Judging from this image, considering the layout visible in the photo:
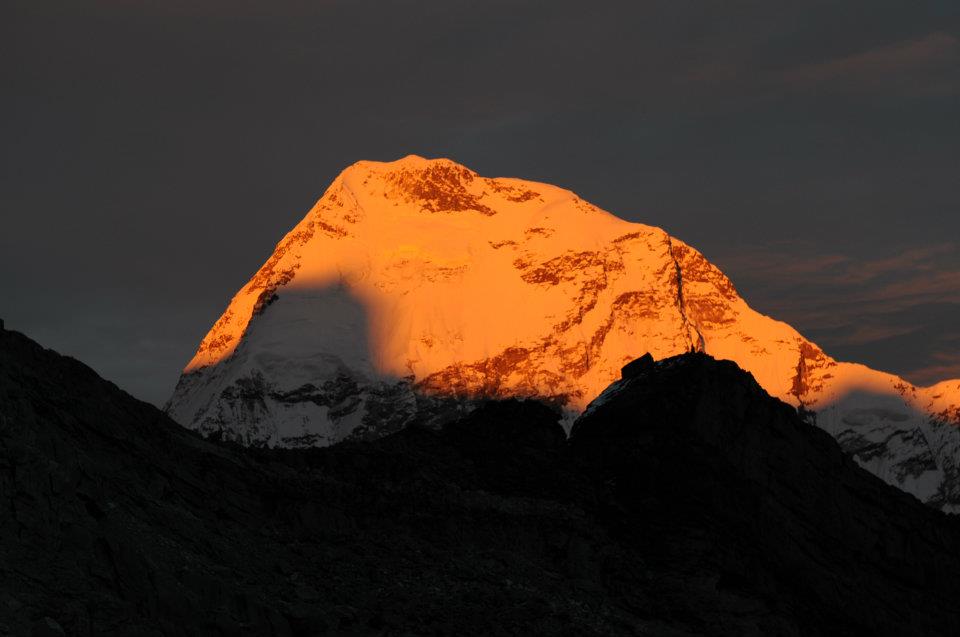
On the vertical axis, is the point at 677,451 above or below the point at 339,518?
above

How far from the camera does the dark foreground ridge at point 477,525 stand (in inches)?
1822

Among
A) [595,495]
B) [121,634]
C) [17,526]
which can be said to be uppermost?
[595,495]

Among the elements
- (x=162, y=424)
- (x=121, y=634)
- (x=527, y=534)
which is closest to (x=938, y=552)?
(x=527, y=534)

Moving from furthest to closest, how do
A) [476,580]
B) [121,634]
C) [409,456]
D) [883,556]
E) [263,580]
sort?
[883,556], [409,456], [476,580], [263,580], [121,634]

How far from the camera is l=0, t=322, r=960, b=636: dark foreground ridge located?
1822 inches

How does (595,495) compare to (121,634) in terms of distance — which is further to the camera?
(595,495)

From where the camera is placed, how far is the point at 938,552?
71562mm

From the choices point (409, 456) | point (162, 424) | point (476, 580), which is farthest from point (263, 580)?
point (409, 456)

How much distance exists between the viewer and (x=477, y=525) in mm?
59719

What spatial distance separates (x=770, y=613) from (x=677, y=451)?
11325 millimetres

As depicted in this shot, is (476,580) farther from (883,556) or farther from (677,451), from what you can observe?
(883,556)

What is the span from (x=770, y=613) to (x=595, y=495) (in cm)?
949

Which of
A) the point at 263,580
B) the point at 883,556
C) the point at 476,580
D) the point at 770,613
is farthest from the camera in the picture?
the point at 883,556

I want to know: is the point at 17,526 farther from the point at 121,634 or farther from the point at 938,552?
the point at 938,552
